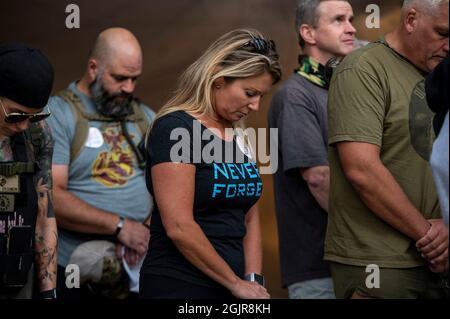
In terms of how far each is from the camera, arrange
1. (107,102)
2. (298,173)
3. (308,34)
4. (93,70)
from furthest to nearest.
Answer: (93,70), (107,102), (308,34), (298,173)

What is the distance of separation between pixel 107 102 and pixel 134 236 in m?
0.67

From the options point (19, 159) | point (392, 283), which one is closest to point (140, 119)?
point (19, 159)

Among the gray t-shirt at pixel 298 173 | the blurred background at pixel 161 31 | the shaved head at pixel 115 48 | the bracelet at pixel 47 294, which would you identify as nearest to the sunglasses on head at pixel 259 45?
the gray t-shirt at pixel 298 173

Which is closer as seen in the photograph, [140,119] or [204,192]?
[204,192]

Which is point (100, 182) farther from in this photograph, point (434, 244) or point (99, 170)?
point (434, 244)

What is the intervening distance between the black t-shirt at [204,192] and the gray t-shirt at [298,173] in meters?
0.72

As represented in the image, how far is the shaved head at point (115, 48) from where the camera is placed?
4902 millimetres

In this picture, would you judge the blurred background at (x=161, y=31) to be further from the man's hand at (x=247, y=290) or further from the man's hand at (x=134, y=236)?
the man's hand at (x=247, y=290)

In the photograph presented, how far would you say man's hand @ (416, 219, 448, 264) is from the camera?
3568mm

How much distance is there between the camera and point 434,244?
357 cm

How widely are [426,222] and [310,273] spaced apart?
0.86 meters

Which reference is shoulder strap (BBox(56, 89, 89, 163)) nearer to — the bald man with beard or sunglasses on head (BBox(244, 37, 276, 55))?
the bald man with beard

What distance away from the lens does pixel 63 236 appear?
4609 mm
